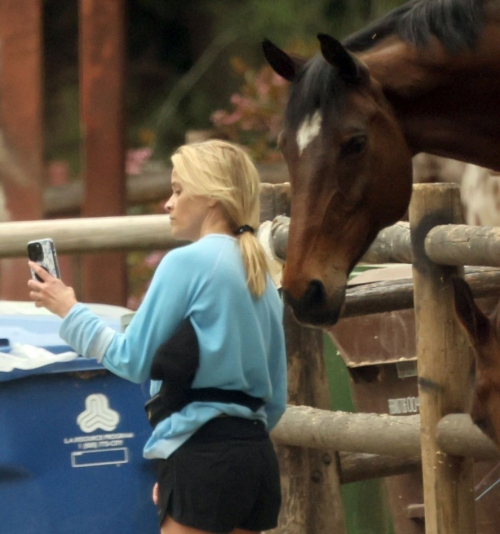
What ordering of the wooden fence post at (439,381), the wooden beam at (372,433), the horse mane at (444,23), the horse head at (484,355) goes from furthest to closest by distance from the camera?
the wooden fence post at (439,381) → the wooden beam at (372,433) → the horse mane at (444,23) → the horse head at (484,355)

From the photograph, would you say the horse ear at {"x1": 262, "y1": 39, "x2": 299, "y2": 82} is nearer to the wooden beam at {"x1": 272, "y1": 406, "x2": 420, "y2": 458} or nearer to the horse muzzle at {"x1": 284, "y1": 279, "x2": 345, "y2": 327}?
the horse muzzle at {"x1": 284, "y1": 279, "x2": 345, "y2": 327}

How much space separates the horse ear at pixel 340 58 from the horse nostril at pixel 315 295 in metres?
0.43

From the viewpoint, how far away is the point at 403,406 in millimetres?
3525

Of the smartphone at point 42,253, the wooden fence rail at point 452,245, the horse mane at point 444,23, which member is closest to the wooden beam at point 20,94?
the wooden fence rail at point 452,245

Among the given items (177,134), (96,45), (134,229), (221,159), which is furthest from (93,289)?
(221,159)

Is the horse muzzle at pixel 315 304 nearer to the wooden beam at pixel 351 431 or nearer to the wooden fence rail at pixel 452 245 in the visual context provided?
the wooden fence rail at pixel 452 245

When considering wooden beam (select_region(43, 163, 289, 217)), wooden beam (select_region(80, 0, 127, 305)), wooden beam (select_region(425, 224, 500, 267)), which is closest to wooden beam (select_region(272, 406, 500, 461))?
wooden beam (select_region(425, 224, 500, 267))

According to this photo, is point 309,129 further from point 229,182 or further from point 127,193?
point 127,193

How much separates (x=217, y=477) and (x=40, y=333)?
31.4 inches

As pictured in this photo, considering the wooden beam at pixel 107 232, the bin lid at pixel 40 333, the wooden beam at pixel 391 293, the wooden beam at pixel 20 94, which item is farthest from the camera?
the wooden beam at pixel 20 94

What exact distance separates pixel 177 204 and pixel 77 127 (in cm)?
565

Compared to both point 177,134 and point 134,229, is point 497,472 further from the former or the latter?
point 177,134

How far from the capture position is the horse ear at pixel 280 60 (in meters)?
2.60

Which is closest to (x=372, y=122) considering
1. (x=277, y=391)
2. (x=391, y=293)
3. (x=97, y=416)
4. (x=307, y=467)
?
(x=277, y=391)
